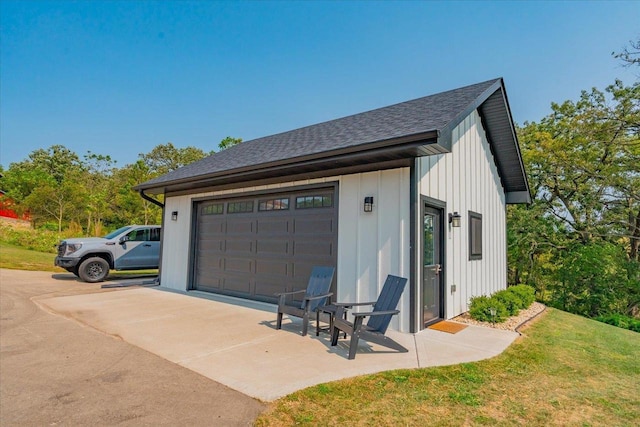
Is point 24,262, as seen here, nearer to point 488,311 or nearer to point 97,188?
point 488,311

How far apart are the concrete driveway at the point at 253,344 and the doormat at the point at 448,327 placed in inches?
5.9

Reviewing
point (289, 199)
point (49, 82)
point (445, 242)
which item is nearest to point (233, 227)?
point (289, 199)

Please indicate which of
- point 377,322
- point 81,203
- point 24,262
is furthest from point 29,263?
point 377,322

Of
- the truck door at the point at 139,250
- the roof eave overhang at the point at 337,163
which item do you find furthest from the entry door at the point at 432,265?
the truck door at the point at 139,250

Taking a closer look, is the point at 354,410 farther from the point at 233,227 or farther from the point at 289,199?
the point at 233,227

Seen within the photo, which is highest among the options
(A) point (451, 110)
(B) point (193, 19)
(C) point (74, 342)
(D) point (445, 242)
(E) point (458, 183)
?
(B) point (193, 19)

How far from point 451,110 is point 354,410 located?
468 cm

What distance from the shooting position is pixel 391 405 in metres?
2.72

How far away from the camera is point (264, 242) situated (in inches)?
282

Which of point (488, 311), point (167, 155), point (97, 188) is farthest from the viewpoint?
point (167, 155)

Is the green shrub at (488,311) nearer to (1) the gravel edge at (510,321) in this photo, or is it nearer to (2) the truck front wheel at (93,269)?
(1) the gravel edge at (510,321)

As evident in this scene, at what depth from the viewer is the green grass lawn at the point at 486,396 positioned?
2.54 m

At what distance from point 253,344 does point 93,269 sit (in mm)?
8414

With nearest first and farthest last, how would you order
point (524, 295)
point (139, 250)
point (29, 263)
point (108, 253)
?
point (524, 295) → point (108, 253) → point (139, 250) → point (29, 263)
